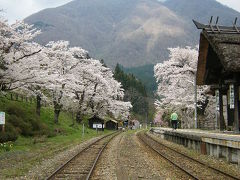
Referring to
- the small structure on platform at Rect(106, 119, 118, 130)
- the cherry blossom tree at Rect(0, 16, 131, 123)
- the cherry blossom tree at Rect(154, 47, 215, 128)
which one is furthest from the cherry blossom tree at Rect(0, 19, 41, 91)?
the small structure on platform at Rect(106, 119, 118, 130)

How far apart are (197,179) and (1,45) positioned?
17855 millimetres

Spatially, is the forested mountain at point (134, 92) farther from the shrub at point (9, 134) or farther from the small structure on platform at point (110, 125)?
the shrub at point (9, 134)

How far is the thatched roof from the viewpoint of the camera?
718 inches

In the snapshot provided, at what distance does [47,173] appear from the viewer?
39.1 feet

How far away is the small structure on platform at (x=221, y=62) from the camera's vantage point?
60.7ft

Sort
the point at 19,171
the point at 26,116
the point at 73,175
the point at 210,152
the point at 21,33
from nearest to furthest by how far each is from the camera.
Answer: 1. the point at 73,175
2. the point at 19,171
3. the point at 210,152
4. the point at 21,33
5. the point at 26,116

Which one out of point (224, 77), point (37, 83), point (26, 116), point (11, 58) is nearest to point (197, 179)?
point (224, 77)

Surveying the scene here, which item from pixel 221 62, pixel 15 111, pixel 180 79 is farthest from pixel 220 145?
pixel 180 79

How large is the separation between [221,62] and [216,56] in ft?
11.2

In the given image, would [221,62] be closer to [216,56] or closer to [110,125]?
[216,56]

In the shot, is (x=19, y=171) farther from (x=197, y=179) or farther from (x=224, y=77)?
(x=224, y=77)

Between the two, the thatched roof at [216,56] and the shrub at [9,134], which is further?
the shrub at [9,134]

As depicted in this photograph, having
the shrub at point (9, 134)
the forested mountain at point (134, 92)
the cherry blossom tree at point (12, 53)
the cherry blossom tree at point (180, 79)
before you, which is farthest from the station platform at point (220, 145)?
the forested mountain at point (134, 92)

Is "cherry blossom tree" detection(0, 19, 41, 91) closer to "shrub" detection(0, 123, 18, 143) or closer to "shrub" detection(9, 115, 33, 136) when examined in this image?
"shrub" detection(9, 115, 33, 136)
